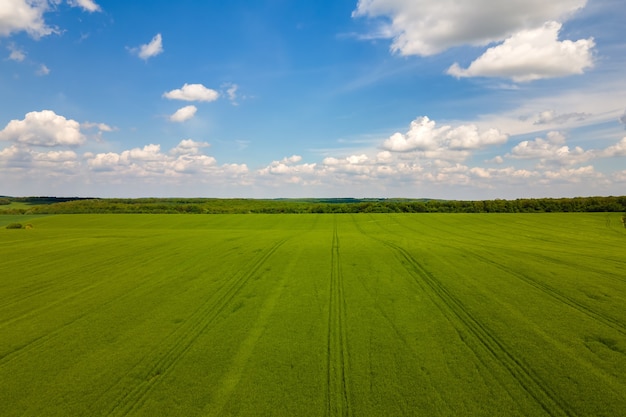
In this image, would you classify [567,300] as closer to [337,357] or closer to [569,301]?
[569,301]

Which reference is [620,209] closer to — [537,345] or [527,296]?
[527,296]

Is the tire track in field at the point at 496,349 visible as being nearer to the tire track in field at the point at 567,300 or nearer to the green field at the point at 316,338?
the green field at the point at 316,338

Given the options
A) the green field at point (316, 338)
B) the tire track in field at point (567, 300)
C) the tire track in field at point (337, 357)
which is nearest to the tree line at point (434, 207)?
the green field at point (316, 338)

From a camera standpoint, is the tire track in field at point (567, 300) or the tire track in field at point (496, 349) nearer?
the tire track in field at point (496, 349)

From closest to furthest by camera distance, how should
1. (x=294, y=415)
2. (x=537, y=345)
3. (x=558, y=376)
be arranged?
(x=294, y=415)
(x=558, y=376)
(x=537, y=345)

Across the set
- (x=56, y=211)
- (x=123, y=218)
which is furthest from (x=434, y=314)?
(x=56, y=211)

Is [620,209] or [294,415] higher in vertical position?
[620,209]
